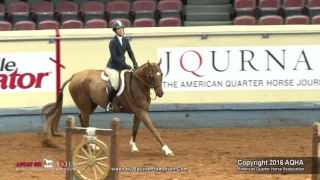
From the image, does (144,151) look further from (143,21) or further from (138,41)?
(143,21)

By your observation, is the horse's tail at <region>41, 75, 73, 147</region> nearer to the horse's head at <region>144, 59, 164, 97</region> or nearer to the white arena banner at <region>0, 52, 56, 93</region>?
the white arena banner at <region>0, 52, 56, 93</region>

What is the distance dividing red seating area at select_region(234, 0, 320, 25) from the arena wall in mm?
1851

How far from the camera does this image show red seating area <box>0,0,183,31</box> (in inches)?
672

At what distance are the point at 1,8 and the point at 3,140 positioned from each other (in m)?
5.45

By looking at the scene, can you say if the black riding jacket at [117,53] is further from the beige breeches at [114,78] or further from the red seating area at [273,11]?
the red seating area at [273,11]

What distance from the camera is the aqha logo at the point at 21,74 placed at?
585 inches

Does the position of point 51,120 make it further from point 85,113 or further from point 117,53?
point 117,53

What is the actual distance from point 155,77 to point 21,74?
4223 millimetres

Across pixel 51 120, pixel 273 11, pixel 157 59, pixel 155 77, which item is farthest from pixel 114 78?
pixel 273 11

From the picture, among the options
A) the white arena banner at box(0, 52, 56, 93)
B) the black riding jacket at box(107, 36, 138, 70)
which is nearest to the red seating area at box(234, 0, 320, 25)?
the white arena banner at box(0, 52, 56, 93)

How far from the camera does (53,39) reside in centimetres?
1495

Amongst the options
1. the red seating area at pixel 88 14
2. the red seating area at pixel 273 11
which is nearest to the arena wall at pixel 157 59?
the red seating area at pixel 273 11

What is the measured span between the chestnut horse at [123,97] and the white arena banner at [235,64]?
2358 mm

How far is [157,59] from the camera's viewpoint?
1507 centimetres
